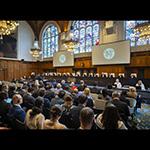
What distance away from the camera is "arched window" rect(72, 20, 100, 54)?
15.4 meters

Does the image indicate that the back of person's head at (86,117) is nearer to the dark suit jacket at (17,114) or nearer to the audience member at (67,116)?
the audience member at (67,116)

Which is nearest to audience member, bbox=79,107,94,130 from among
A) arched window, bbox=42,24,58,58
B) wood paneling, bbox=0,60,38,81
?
arched window, bbox=42,24,58,58

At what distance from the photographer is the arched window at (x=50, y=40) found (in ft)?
64.4

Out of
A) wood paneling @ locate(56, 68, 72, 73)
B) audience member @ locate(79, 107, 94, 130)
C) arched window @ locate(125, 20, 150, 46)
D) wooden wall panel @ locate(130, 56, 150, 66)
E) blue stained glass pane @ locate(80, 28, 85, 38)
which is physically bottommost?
audience member @ locate(79, 107, 94, 130)

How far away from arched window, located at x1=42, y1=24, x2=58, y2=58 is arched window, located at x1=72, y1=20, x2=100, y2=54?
A: 112 inches

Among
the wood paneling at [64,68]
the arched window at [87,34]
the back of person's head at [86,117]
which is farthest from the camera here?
the arched window at [87,34]

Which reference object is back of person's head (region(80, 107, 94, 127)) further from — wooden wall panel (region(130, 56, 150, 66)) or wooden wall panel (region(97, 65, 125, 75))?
wooden wall panel (region(97, 65, 125, 75))

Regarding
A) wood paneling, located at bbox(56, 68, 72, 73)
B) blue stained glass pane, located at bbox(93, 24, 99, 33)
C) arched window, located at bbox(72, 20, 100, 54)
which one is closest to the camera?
blue stained glass pane, located at bbox(93, 24, 99, 33)

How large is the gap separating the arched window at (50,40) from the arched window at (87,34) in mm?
2854

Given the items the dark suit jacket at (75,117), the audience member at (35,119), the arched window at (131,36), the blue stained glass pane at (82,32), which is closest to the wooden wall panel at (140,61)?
the arched window at (131,36)

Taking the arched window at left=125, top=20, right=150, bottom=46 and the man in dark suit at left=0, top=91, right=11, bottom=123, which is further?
the arched window at left=125, top=20, right=150, bottom=46

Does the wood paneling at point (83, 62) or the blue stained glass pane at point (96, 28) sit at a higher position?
the blue stained glass pane at point (96, 28)

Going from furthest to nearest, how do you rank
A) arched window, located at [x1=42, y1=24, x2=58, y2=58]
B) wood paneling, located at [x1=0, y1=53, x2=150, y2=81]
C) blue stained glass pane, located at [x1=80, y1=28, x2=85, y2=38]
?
arched window, located at [x1=42, y1=24, x2=58, y2=58] → blue stained glass pane, located at [x1=80, y1=28, x2=85, y2=38] → wood paneling, located at [x1=0, y1=53, x2=150, y2=81]
